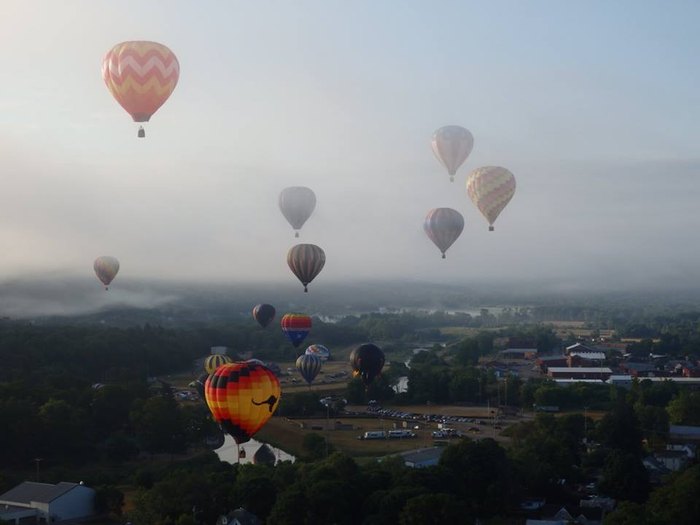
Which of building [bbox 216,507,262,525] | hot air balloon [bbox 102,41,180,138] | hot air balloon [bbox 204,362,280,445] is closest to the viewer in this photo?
building [bbox 216,507,262,525]

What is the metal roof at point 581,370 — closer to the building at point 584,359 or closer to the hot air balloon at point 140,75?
the building at point 584,359

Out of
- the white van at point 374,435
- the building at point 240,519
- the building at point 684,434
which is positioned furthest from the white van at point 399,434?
the building at point 240,519

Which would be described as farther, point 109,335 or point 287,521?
point 109,335

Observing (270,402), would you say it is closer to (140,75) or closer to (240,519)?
(240,519)

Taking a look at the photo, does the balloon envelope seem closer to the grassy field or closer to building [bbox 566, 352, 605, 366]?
the grassy field

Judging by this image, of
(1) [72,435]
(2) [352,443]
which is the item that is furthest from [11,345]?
(2) [352,443]

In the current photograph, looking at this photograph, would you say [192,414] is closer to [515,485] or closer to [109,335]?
[515,485]

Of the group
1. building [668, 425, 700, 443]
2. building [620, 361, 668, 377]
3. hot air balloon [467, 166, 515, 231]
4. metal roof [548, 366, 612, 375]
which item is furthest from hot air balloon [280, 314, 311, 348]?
building [620, 361, 668, 377]
